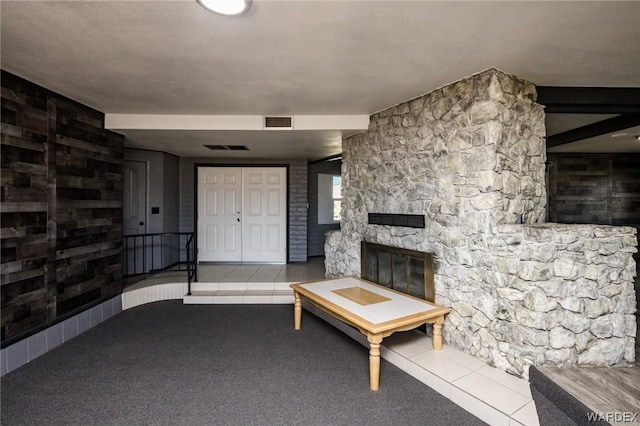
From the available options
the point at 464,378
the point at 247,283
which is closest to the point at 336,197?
the point at 247,283

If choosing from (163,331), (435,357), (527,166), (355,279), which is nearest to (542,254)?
(527,166)

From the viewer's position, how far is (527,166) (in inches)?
96.3

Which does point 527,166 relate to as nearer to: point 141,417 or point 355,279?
point 355,279

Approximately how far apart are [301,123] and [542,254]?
2.70 meters

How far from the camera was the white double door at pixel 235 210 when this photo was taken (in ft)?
19.1

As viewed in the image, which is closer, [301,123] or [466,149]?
[466,149]

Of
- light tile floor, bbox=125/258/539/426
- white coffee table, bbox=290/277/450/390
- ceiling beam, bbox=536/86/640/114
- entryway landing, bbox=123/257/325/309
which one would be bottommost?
light tile floor, bbox=125/258/539/426

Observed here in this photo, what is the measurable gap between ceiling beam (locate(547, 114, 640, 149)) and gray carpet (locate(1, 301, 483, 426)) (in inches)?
151

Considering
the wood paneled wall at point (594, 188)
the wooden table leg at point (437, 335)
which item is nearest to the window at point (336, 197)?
the wood paneled wall at point (594, 188)

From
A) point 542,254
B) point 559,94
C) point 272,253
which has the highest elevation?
point 559,94

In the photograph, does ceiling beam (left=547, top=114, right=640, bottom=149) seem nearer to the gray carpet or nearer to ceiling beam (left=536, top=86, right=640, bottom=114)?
ceiling beam (left=536, top=86, right=640, bottom=114)

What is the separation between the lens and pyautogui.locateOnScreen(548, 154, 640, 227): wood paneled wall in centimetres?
561

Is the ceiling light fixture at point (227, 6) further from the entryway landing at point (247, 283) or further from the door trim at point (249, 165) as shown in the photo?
the door trim at point (249, 165)

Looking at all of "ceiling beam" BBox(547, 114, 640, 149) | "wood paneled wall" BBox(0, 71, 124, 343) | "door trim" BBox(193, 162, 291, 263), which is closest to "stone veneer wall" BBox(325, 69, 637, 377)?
"ceiling beam" BBox(547, 114, 640, 149)
